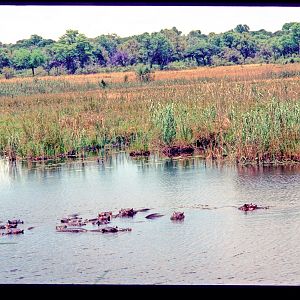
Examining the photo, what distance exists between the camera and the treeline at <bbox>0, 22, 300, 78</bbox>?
15.2 meters

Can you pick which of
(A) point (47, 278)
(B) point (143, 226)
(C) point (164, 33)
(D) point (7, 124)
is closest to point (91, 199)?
(B) point (143, 226)

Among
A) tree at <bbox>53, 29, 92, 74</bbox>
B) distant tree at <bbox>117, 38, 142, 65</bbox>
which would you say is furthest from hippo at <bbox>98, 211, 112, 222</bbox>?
distant tree at <bbox>117, 38, 142, 65</bbox>

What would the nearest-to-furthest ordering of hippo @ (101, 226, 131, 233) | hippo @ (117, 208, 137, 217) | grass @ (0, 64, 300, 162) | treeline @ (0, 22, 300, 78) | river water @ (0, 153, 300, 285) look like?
river water @ (0, 153, 300, 285), hippo @ (101, 226, 131, 233), hippo @ (117, 208, 137, 217), grass @ (0, 64, 300, 162), treeline @ (0, 22, 300, 78)

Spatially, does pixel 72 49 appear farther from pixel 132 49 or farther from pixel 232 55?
pixel 232 55

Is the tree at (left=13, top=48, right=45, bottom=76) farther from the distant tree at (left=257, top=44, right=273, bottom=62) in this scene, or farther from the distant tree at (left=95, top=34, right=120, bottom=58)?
the distant tree at (left=257, top=44, right=273, bottom=62)

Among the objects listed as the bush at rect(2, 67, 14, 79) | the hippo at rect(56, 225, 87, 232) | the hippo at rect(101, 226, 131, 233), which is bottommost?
the hippo at rect(56, 225, 87, 232)

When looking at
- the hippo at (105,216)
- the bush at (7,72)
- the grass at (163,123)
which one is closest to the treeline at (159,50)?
the bush at (7,72)

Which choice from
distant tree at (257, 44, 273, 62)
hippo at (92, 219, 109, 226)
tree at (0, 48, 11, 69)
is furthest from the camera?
tree at (0, 48, 11, 69)

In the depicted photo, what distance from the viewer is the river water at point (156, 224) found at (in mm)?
4730

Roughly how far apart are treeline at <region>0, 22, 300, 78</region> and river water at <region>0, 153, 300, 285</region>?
284 inches

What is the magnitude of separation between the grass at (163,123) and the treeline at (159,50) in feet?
9.23

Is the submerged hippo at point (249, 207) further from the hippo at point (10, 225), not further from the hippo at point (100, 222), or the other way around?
the hippo at point (10, 225)

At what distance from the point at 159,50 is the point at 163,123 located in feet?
23.9

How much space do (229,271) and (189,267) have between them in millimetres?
282
